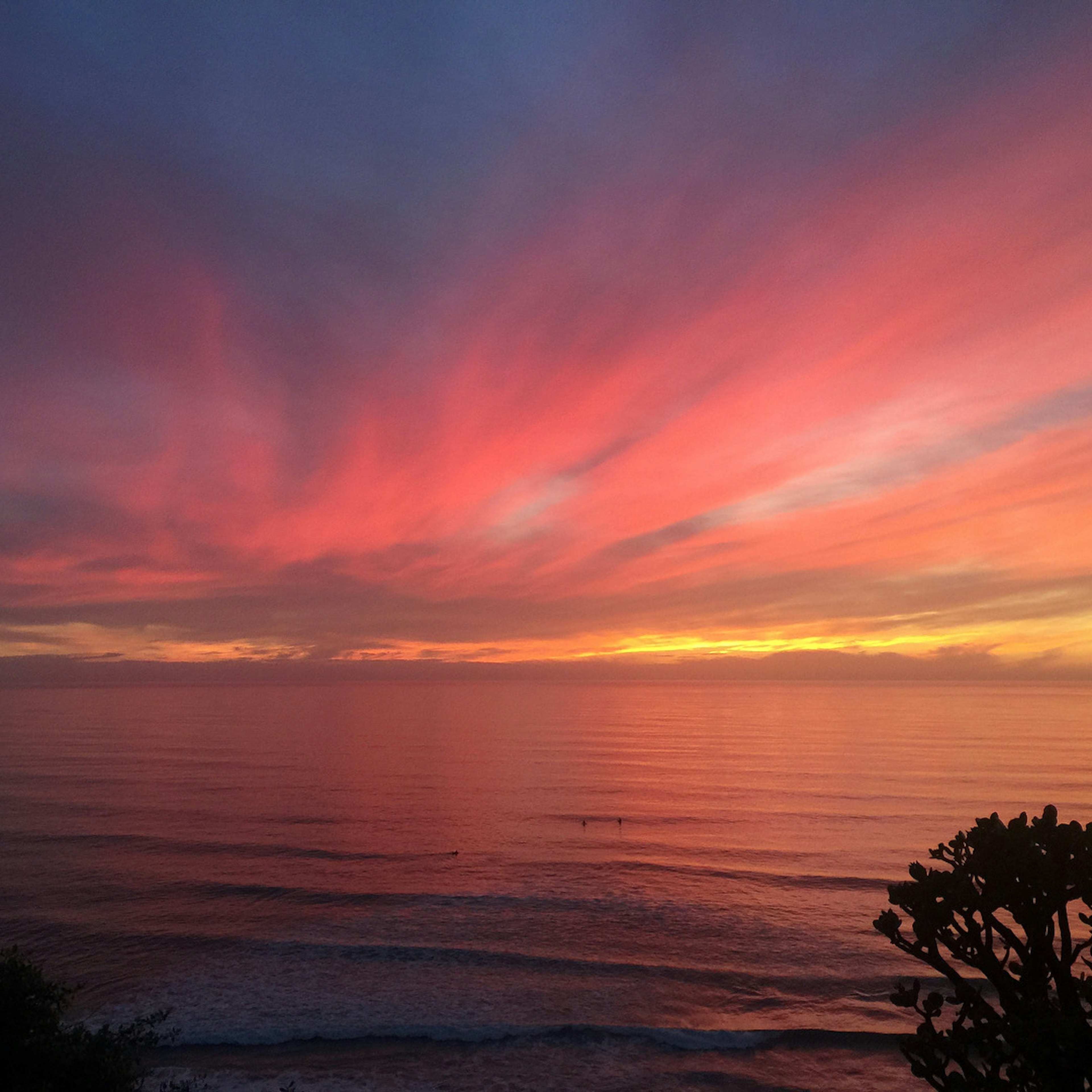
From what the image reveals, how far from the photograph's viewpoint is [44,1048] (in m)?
11.5

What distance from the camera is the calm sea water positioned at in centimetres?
1908

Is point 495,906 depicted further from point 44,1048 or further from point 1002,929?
point 1002,929

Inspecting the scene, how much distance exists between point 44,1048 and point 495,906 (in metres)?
21.3

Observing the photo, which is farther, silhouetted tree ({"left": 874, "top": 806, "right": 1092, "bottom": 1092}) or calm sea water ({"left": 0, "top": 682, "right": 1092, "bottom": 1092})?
calm sea water ({"left": 0, "top": 682, "right": 1092, "bottom": 1092})

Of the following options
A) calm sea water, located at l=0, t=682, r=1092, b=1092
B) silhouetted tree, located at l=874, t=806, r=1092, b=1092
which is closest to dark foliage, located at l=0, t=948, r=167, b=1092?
calm sea water, located at l=0, t=682, r=1092, b=1092

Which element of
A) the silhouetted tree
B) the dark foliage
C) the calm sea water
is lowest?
the calm sea water

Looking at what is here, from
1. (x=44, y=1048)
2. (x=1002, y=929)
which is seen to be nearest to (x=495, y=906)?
(x=44, y=1048)

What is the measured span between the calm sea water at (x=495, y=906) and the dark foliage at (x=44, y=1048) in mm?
6419

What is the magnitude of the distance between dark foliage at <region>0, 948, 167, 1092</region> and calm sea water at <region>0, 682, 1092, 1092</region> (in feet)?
21.1

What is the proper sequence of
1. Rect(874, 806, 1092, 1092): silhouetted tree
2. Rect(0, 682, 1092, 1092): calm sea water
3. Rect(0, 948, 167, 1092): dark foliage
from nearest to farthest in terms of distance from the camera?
Rect(874, 806, 1092, 1092): silhouetted tree → Rect(0, 948, 167, 1092): dark foliage → Rect(0, 682, 1092, 1092): calm sea water

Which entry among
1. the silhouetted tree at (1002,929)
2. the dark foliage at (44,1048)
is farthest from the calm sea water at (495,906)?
the silhouetted tree at (1002,929)

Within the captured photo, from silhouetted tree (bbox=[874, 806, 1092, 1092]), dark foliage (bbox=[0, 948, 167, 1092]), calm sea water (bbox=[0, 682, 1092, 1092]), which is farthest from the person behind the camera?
calm sea water (bbox=[0, 682, 1092, 1092])

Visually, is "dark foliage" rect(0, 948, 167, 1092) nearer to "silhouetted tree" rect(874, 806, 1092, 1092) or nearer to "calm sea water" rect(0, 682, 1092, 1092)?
"calm sea water" rect(0, 682, 1092, 1092)

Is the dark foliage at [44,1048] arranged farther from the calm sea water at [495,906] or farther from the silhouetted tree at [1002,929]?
the silhouetted tree at [1002,929]
